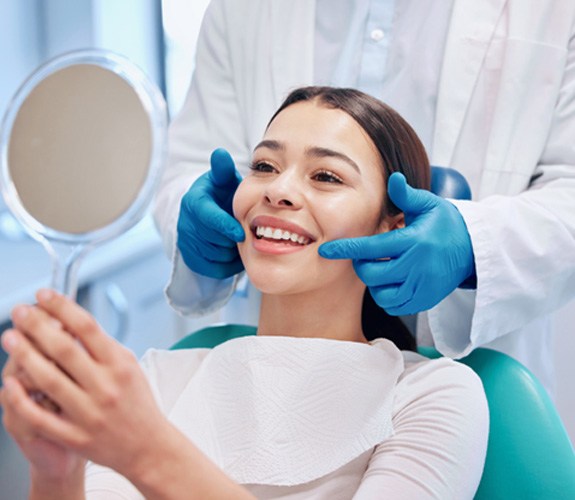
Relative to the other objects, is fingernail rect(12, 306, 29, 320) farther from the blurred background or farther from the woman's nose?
the blurred background

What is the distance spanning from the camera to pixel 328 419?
124 centimetres

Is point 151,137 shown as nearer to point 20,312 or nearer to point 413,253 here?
point 20,312

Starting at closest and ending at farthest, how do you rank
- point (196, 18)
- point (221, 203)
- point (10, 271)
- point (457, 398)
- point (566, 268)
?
point (457, 398) < point (566, 268) < point (221, 203) < point (10, 271) < point (196, 18)

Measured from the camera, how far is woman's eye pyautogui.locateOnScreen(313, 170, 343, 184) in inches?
52.2

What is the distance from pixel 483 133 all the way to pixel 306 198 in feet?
1.58

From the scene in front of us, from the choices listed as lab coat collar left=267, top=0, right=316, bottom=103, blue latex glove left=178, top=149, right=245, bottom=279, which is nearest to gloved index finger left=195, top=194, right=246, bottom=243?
blue latex glove left=178, top=149, right=245, bottom=279

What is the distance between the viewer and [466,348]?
1426 mm

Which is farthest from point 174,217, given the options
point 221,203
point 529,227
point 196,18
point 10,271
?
point 196,18

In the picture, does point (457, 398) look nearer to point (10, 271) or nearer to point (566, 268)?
point (566, 268)

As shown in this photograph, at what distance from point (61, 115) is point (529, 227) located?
854mm

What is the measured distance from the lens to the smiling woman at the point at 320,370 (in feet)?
3.80

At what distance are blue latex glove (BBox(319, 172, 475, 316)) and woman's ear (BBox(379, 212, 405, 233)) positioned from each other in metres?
0.05

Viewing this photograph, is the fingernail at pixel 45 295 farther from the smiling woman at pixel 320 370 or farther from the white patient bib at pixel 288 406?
the white patient bib at pixel 288 406

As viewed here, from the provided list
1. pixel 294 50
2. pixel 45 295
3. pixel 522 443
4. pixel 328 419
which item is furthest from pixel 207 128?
pixel 45 295
